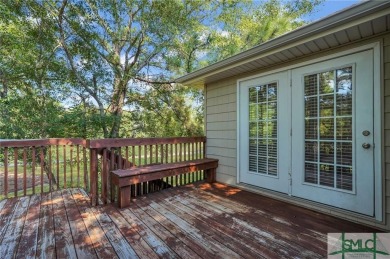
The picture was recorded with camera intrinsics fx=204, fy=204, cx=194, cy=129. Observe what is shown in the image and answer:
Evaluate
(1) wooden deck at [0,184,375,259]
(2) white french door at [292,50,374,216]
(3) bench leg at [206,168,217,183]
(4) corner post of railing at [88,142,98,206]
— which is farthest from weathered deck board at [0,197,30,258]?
(2) white french door at [292,50,374,216]

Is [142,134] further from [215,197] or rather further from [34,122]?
[215,197]

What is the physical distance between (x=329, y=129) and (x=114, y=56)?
18.9 ft

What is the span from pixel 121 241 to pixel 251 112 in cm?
270

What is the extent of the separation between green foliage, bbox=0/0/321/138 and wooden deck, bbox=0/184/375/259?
10.3 feet

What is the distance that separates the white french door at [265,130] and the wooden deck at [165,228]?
40 cm

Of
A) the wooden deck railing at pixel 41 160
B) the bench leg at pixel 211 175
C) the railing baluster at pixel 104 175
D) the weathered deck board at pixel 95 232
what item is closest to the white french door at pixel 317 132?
the bench leg at pixel 211 175

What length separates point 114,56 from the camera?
6.02m

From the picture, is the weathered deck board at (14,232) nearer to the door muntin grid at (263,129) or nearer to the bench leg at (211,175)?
the bench leg at (211,175)

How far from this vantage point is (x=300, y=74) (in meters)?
2.84

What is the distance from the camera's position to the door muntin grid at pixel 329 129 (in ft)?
7.91

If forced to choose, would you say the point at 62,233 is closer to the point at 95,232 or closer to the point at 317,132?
the point at 95,232

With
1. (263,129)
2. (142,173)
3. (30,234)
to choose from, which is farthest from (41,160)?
(263,129)

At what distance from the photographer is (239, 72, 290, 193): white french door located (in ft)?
9.97

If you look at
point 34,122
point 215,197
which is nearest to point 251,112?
point 215,197
